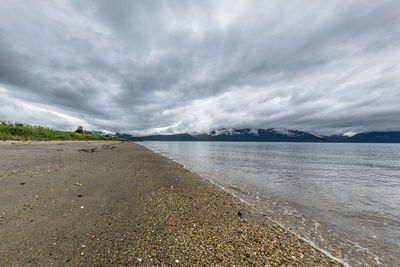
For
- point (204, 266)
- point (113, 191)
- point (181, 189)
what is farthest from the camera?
point (181, 189)

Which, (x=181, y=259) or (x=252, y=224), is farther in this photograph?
(x=252, y=224)

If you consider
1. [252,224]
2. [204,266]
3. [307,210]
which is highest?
[204,266]

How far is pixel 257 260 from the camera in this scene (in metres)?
3.15

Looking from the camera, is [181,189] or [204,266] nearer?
[204,266]

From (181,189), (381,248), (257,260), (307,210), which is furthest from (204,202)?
(381,248)

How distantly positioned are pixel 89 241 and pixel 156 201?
2763 mm

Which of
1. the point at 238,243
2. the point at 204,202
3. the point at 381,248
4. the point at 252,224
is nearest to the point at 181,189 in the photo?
the point at 204,202

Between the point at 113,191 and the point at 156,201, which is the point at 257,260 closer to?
the point at 156,201

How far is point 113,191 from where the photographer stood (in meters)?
6.64

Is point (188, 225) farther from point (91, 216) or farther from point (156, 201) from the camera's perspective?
point (91, 216)

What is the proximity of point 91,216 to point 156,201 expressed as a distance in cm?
215

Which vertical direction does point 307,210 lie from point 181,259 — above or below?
below

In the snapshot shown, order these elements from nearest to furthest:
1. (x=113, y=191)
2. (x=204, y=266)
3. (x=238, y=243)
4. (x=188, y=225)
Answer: (x=204, y=266)
(x=238, y=243)
(x=188, y=225)
(x=113, y=191)

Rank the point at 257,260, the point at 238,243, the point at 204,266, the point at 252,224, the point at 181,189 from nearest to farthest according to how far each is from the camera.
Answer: the point at 204,266 < the point at 257,260 < the point at 238,243 < the point at 252,224 < the point at 181,189
